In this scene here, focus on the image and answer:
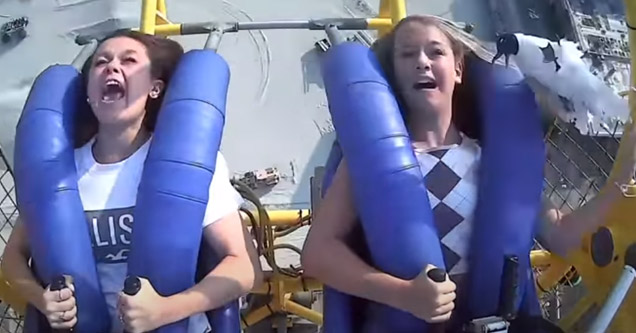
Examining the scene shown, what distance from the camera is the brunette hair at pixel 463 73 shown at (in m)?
0.96

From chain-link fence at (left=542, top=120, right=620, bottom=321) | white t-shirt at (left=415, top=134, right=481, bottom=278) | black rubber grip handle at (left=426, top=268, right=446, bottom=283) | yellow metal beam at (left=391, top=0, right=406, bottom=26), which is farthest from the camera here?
yellow metal beam at (left=391, top=0, right=406, bottom=26)

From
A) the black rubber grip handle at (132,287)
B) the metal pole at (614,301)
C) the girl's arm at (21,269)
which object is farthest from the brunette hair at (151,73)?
the metal pole at (614,301)

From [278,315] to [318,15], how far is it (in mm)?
1487

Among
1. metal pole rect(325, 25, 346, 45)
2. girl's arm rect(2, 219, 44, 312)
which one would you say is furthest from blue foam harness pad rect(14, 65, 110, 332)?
metal pole rect(325, 25, 346, 45)

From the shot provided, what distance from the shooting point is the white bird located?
33.2 inches

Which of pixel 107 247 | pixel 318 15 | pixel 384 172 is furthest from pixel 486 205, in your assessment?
pixel 318 15

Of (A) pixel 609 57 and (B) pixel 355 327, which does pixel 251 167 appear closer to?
(A) pixel 609 57

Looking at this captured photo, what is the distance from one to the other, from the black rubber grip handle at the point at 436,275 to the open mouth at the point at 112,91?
1.28 ft

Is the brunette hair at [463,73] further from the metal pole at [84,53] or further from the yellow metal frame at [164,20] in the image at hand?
the metal pole at [84,53]

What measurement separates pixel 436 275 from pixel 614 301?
6.8 inches

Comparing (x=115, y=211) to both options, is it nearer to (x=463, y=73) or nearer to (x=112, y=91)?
(x=112, y=91)

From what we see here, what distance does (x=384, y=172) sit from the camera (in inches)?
32.5

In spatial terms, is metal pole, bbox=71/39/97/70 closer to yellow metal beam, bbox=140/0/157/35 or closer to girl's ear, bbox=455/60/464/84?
yellow metal beam, bbox=140/0/157/35

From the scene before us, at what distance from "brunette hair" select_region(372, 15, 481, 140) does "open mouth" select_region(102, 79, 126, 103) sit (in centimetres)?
29
